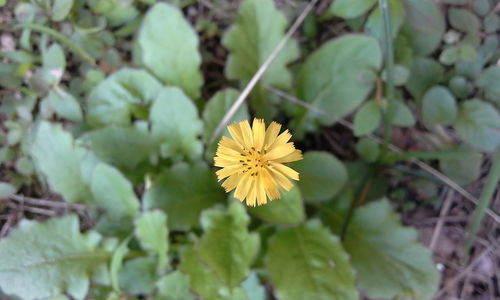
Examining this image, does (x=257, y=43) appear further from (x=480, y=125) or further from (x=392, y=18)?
(x=480, y=125)

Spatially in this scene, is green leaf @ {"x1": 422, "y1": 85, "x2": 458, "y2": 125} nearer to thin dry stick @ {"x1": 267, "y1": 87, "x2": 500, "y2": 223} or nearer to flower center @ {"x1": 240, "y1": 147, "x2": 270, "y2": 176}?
thin dry stick @ {"x1": 267, "y1": 87, "x2": 500, "y2": 223}

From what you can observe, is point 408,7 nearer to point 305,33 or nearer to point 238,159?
point 305,33

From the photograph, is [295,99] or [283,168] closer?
[283,168]

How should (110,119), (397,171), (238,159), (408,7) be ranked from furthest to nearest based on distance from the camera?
(397,171), (110,119), (408,7), (238,159)

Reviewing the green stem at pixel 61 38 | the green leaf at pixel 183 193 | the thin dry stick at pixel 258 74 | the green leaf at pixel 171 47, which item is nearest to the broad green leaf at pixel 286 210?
the green leaf at pixel 183 193

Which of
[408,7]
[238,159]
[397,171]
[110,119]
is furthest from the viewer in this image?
[397,171]

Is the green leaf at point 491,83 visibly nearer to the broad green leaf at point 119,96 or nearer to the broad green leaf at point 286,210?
the broad green leaf at point 286,210

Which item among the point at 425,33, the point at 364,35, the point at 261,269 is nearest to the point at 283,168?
the point at 261,269
